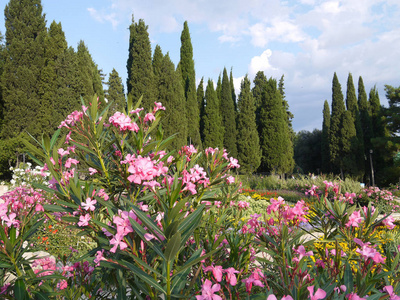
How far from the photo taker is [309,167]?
103ft

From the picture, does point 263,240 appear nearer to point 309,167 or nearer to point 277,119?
point 277,119

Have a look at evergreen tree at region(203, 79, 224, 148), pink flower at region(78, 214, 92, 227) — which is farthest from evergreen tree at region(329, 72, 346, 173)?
pink flower at region(78, 214, 92, 227)

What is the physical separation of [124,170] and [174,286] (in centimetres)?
64

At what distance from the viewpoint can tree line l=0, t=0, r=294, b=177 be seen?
16344 mm

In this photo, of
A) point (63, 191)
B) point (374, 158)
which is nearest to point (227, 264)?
point (63, 191)

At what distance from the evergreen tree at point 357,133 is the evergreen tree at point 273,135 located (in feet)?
19.9

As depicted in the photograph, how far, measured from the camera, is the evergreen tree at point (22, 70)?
16188 millimetres

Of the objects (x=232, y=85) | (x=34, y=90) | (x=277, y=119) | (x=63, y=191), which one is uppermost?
(x=232, y=85)

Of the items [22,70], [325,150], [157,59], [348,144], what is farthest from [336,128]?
[22,70]

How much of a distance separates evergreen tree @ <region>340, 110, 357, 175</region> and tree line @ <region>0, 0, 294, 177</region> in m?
5.33

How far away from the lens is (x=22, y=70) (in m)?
16.3

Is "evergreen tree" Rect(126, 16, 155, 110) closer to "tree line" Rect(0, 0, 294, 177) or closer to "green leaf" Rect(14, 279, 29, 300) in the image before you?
"tree line" Rect(0, 0, 294, 177)

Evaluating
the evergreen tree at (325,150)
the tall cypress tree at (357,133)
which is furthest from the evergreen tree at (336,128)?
the evergreen tree at (325,150)

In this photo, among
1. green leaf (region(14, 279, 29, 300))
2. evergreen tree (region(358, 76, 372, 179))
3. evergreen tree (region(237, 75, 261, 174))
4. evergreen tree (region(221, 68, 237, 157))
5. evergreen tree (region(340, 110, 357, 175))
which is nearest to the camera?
green leaf (region(14, 279, 29, 300))
